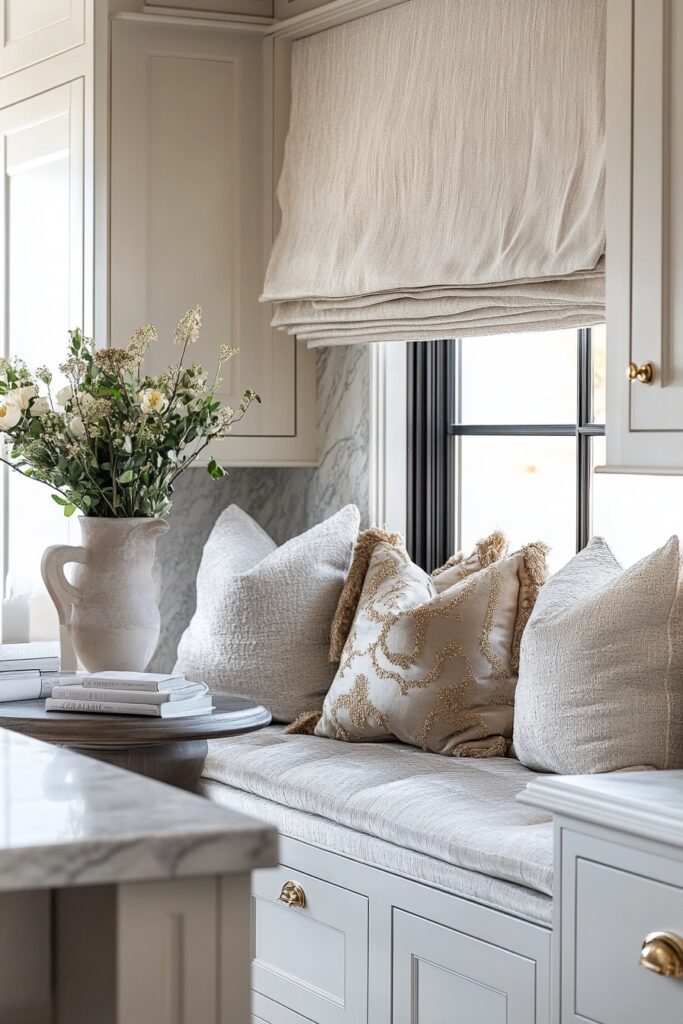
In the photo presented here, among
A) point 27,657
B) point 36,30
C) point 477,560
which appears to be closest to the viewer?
point 27,657

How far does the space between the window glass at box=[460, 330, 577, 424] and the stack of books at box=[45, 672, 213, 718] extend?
46.7 inches

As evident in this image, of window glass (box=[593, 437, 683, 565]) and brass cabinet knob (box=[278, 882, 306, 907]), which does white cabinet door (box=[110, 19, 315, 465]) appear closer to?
window glass (box=[593, 437, 683, 565])

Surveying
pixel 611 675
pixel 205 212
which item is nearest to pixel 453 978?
pixel 611 675

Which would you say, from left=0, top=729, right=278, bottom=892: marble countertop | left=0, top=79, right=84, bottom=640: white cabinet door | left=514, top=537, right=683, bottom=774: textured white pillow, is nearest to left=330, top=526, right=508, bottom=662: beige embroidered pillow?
left=514, top=537, right=683, bottom=774: textured white pillow

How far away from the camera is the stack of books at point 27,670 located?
264 cm

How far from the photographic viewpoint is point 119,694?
8.11ft

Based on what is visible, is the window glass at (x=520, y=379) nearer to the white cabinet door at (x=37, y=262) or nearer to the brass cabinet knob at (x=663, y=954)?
the white cabinet door at (x=37, y=262)

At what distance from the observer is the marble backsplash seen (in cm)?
363

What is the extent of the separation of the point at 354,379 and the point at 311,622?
0.74 meters

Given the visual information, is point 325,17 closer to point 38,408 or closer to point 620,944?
point 38,408

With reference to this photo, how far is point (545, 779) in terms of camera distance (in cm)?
204

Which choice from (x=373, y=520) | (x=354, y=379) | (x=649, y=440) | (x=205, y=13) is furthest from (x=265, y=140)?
(x=649, y=440)

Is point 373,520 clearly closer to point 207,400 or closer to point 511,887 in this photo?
point 207,400

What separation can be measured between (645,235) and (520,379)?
97 centimetres
